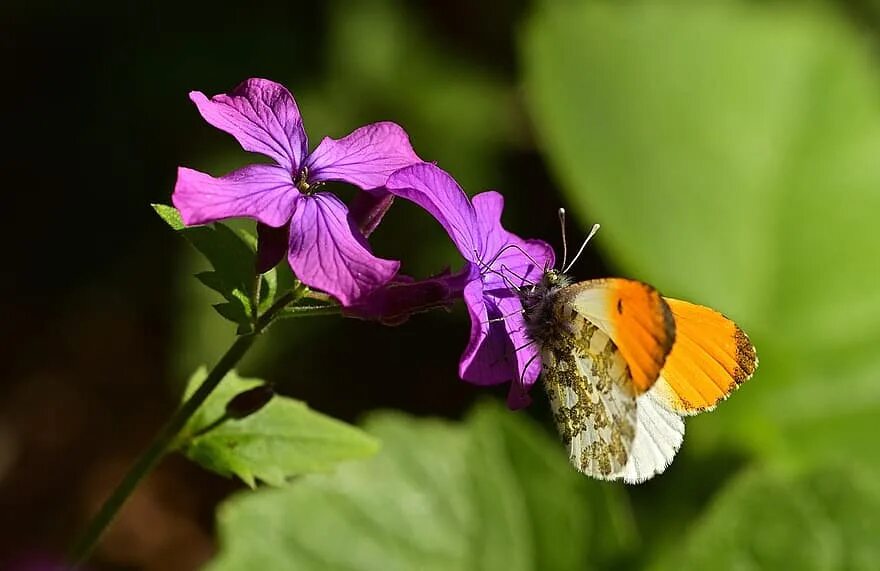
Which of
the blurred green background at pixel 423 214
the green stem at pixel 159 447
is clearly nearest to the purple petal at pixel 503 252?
the green stem at pixel 159 447

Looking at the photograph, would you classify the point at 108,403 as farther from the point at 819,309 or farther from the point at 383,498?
the point at 819,309

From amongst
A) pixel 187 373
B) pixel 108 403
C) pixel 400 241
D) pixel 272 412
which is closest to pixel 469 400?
pixel 400 241

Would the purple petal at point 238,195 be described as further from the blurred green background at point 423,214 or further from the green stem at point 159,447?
the blurred green background at point 423,214

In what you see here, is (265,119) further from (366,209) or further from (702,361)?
(702,361)

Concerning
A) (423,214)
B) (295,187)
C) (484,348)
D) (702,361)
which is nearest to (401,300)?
(484,348)

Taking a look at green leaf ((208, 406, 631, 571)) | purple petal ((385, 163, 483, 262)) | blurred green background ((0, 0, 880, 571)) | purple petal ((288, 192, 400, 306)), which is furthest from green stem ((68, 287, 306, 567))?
blurred green background ((0, 0, 880, 571))

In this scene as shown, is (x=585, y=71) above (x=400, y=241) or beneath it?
above
